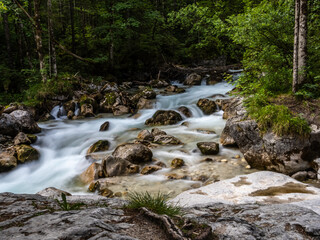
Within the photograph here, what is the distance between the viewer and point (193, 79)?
20.2 m

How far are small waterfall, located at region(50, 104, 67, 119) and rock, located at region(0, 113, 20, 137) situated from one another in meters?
3.50

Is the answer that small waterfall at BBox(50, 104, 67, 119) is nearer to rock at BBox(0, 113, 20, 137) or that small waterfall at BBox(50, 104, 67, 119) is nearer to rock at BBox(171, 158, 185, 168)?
rock at BBox(0, 113, 20, 137)

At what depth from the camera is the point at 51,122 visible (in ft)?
41.1

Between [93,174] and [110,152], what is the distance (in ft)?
6.39

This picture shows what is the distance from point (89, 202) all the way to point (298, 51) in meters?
6.95

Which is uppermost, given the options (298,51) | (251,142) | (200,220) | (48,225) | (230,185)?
(298,51)

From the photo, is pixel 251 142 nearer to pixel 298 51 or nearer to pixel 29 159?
pixel 298 51

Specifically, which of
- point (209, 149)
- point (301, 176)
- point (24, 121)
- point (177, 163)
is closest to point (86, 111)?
point (24, 121)

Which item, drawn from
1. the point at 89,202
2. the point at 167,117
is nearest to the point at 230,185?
the point at 89,202

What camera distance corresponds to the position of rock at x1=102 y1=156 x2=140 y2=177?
683cm

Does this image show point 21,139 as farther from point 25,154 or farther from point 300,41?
point 300,41

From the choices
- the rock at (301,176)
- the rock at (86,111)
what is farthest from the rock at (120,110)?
the rock at (301,176)

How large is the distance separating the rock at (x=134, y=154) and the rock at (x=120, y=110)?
6441mm

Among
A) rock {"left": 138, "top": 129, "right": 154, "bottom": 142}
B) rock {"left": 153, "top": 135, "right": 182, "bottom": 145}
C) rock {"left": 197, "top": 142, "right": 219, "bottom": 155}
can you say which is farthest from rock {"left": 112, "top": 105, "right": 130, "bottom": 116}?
rock {"left": 197, "top": 142, "right": 219, "bottom": 155}
